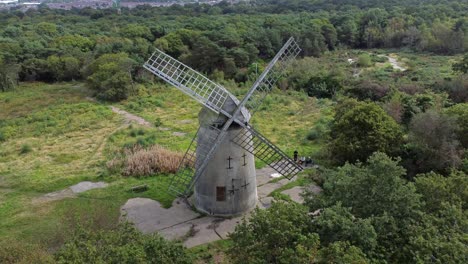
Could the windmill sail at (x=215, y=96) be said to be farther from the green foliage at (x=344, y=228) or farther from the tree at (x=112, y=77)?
the tree at (x=112, y=77)

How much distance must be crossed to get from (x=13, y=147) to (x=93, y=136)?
15.1ft

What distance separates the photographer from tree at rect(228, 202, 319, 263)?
9.32 meters

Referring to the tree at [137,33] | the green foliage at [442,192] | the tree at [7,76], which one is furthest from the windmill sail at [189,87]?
the tree at [137,33]

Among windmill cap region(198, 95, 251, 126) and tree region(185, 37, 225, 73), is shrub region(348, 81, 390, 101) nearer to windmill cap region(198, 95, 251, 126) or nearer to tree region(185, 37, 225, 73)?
tree region(185, 37, 225, 73)

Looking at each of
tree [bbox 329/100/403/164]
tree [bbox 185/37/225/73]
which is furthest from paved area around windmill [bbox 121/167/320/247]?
tree [bbox 185/37/225/73]

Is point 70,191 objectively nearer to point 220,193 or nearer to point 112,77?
point 220,193

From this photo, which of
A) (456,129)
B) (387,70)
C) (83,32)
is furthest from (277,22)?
(456,129)

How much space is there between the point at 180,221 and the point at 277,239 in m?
7.07

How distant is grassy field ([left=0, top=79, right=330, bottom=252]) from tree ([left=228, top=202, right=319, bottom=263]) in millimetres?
4258

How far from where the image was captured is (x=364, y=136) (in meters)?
18.7

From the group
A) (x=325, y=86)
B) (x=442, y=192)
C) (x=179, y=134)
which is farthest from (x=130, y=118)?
(x=442, y=192)

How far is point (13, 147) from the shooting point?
84.8 ft

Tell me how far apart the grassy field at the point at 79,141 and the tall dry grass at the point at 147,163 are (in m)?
0.45

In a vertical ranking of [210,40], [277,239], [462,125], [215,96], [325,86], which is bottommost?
[325,86]
